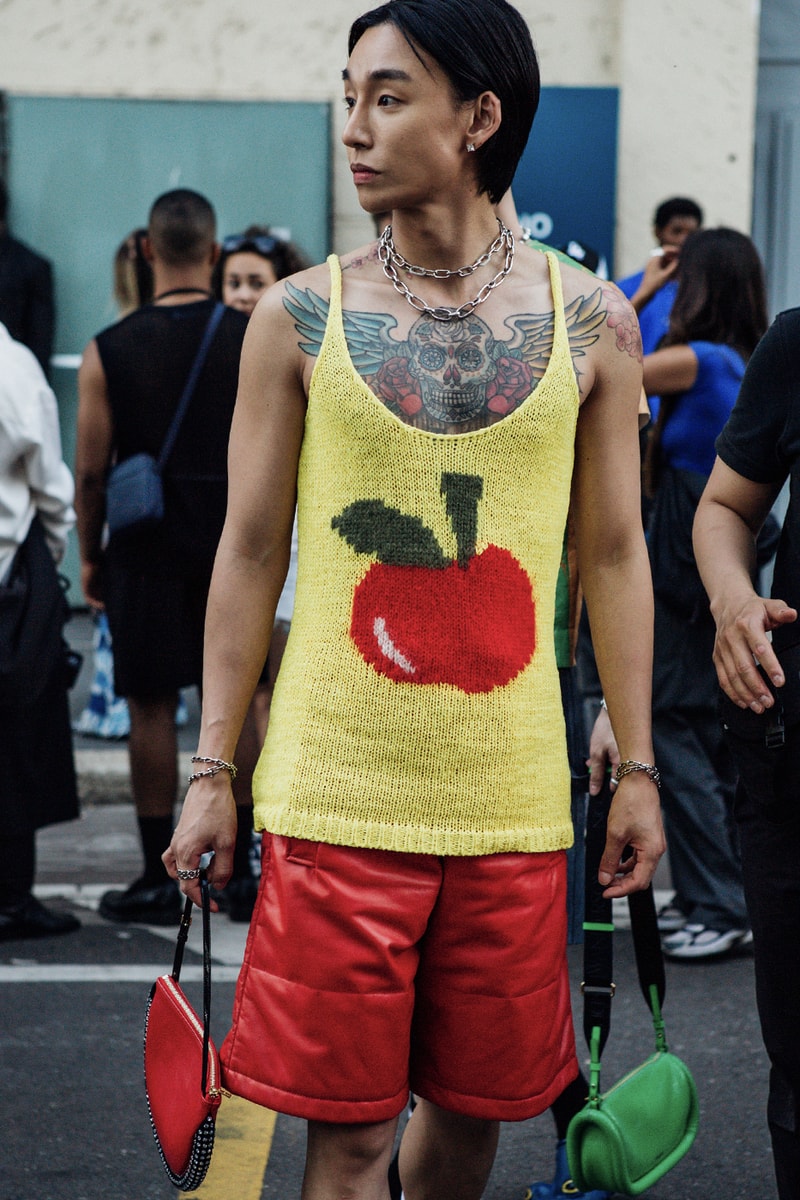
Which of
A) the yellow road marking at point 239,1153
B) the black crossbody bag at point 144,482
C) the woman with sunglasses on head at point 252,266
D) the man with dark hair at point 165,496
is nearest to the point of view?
the yellow road marking at point 239,1153

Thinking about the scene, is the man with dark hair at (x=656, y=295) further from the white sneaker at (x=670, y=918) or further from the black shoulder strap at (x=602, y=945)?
the black shoulder strap at (x=602, y=945)

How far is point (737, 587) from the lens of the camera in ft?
8.34

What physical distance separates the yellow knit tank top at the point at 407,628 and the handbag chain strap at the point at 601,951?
16.9 inches

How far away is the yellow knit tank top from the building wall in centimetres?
648

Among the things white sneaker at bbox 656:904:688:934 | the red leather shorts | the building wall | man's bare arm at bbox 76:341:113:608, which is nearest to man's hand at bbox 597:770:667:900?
the red leather shorts

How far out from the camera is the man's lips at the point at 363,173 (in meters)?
2.12

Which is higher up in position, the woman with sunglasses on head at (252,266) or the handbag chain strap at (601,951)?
the woman with sunglasses on head at (252,266)

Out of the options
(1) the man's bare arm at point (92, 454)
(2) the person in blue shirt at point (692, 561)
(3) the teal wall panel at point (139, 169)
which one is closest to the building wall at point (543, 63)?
(3) the teal wall panel at point (139, 169)

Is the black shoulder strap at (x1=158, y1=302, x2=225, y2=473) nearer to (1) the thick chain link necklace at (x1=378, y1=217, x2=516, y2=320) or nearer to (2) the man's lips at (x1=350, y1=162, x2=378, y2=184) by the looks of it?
(1) the thick chain link necklace at (x1=378, y1=217, x2=516, y2=320)

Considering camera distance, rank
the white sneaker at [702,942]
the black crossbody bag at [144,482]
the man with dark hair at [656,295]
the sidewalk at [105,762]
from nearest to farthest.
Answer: the white sneaker at [702,942] < the black crossbody bag at [144,482] < the man with dark hair at [656,295] < the sidewalk at [105,762]

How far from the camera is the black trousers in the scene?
2.43 metres

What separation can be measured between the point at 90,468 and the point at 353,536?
2954 millimetres

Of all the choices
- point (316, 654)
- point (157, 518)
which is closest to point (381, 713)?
point (316, 654)

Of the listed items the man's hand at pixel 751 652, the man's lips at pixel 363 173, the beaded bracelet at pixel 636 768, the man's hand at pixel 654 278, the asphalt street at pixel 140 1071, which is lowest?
the asphalt street at pixel 140 1071
